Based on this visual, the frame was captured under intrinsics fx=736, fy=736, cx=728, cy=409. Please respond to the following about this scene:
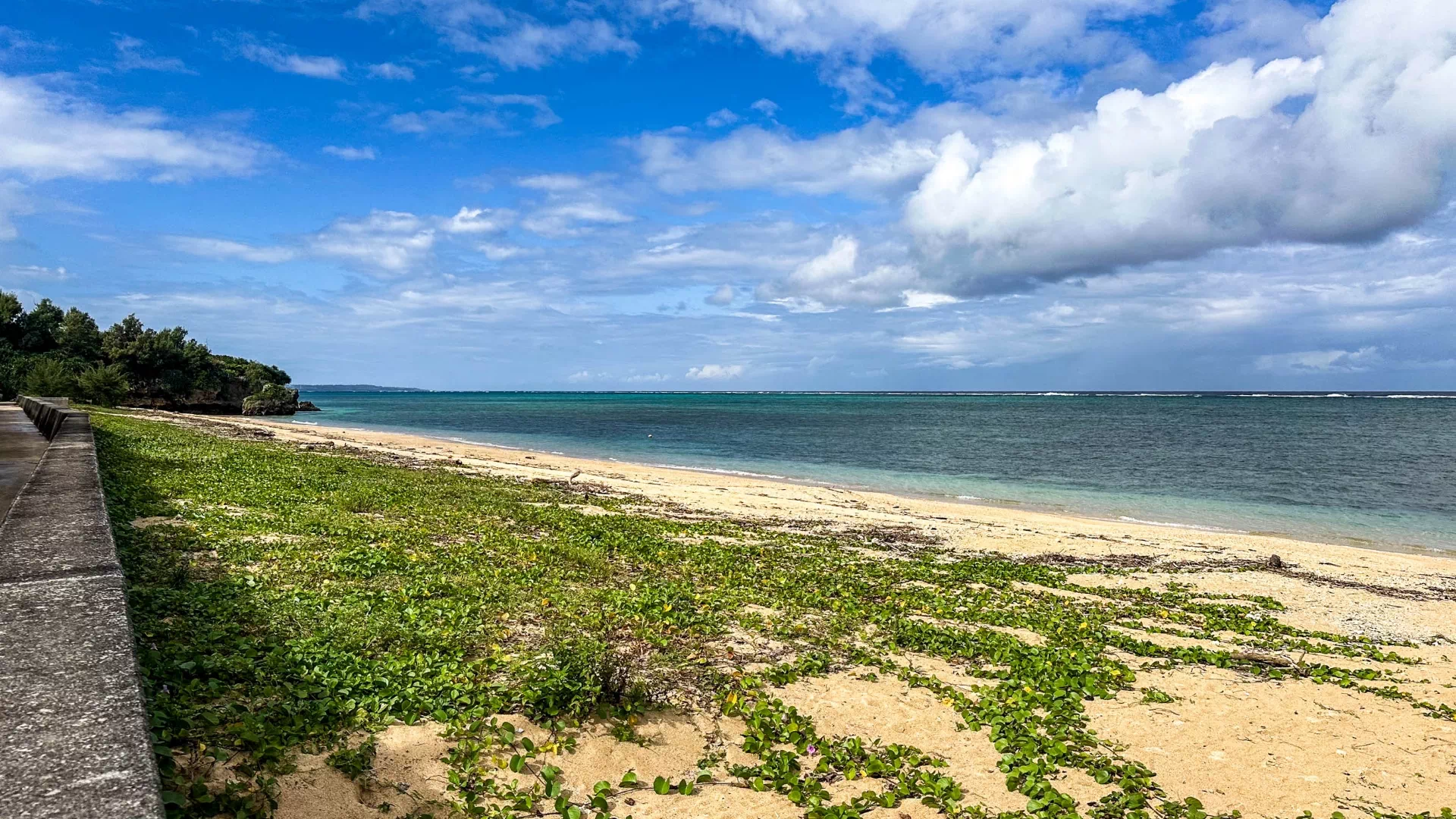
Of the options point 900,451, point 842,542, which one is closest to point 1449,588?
point 842,542

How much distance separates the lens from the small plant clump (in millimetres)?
5664

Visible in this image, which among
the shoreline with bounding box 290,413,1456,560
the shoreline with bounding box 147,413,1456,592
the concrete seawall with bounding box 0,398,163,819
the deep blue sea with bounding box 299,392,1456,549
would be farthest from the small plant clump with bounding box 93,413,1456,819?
the deep blue sea with bounding box 299,392,1456,549

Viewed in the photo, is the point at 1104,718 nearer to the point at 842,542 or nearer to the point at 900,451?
the point at 842,542

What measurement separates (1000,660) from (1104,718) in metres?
1.54

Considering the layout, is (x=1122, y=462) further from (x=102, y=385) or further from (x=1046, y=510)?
(x=102, y=385)

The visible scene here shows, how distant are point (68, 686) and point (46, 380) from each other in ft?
192

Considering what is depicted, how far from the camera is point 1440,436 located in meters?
68.8

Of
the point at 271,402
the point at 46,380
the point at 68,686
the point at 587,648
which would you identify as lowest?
the point at 587,648

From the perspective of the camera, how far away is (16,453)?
17375 millimetres

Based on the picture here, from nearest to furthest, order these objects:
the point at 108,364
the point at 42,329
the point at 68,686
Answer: the point at 68,686
the point at 42,329
the point at 108,364

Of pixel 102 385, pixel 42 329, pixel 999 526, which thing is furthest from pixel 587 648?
pixel 42 329

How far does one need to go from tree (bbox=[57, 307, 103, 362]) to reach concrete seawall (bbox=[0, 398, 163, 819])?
73.3 meters

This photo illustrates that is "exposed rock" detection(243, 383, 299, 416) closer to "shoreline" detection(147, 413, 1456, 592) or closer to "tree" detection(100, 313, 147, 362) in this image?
"tree" detection(100, 313, 147, 362)

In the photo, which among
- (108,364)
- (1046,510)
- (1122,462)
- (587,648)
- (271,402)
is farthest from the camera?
(271,402)
